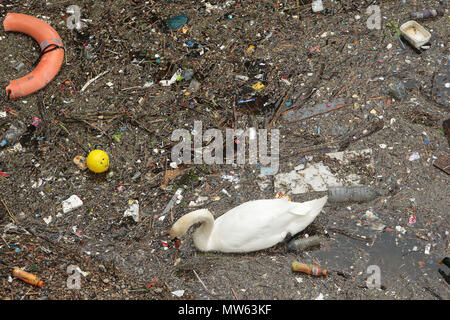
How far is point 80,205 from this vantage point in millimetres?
4059

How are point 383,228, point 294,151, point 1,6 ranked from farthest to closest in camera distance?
point 1,6, point 294,151, point 383,228

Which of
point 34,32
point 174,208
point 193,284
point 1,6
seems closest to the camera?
point 193,284

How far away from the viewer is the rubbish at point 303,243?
146 inches

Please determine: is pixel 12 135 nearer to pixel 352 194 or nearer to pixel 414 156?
pixel 352 194

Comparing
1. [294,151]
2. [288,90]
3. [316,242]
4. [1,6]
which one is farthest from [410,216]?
[1,6]

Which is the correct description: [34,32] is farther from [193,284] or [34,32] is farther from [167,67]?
[193,284]

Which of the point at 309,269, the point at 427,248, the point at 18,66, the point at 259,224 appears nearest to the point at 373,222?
the point at 427,248

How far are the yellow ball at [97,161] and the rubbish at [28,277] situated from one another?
44.0 inches

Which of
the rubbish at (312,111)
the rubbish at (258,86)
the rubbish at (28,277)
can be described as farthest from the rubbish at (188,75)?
the rubbish at (28,277)

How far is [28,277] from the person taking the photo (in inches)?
133

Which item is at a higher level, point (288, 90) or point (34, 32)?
point (34, 32)

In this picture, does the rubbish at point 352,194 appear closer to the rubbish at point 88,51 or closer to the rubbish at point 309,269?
the rubbish at point 309,269

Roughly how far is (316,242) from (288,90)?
5.59 feet

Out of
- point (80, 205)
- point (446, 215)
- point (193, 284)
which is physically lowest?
point (446, 215)
